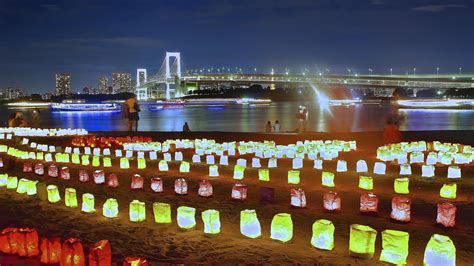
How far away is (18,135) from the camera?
18.7 metres

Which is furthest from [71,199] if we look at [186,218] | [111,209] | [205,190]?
[186,218]

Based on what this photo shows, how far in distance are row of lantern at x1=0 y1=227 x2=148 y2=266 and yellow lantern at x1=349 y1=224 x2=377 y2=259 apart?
220cm

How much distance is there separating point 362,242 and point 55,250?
3176mm

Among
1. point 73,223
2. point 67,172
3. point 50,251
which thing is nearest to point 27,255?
point 50,251

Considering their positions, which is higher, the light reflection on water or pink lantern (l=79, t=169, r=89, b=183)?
pink lantern (l=79, t=169, r=89, b=183)

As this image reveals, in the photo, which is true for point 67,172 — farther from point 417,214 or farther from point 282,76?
point 282,76

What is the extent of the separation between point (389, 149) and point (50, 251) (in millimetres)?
8832

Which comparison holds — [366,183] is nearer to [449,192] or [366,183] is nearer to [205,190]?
[449,192]

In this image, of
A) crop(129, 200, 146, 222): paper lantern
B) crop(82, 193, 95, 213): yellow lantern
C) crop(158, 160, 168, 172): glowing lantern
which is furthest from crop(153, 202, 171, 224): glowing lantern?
crop(158, 160, 168, 172): glowing lantern

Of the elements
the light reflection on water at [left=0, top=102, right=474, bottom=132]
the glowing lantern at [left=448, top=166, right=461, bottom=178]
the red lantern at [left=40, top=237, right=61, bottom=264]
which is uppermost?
the glowing lantern at [left=448, top=166, right=461, bottom=178]

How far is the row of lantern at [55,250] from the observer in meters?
5.00

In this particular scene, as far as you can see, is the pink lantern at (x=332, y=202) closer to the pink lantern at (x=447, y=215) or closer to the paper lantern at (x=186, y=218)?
the pink lantern at (x=447, y=215)

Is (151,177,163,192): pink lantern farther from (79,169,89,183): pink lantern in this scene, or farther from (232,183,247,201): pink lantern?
(79,169,89,183): pink lantern

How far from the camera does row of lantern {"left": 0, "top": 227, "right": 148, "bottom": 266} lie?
197 inches
